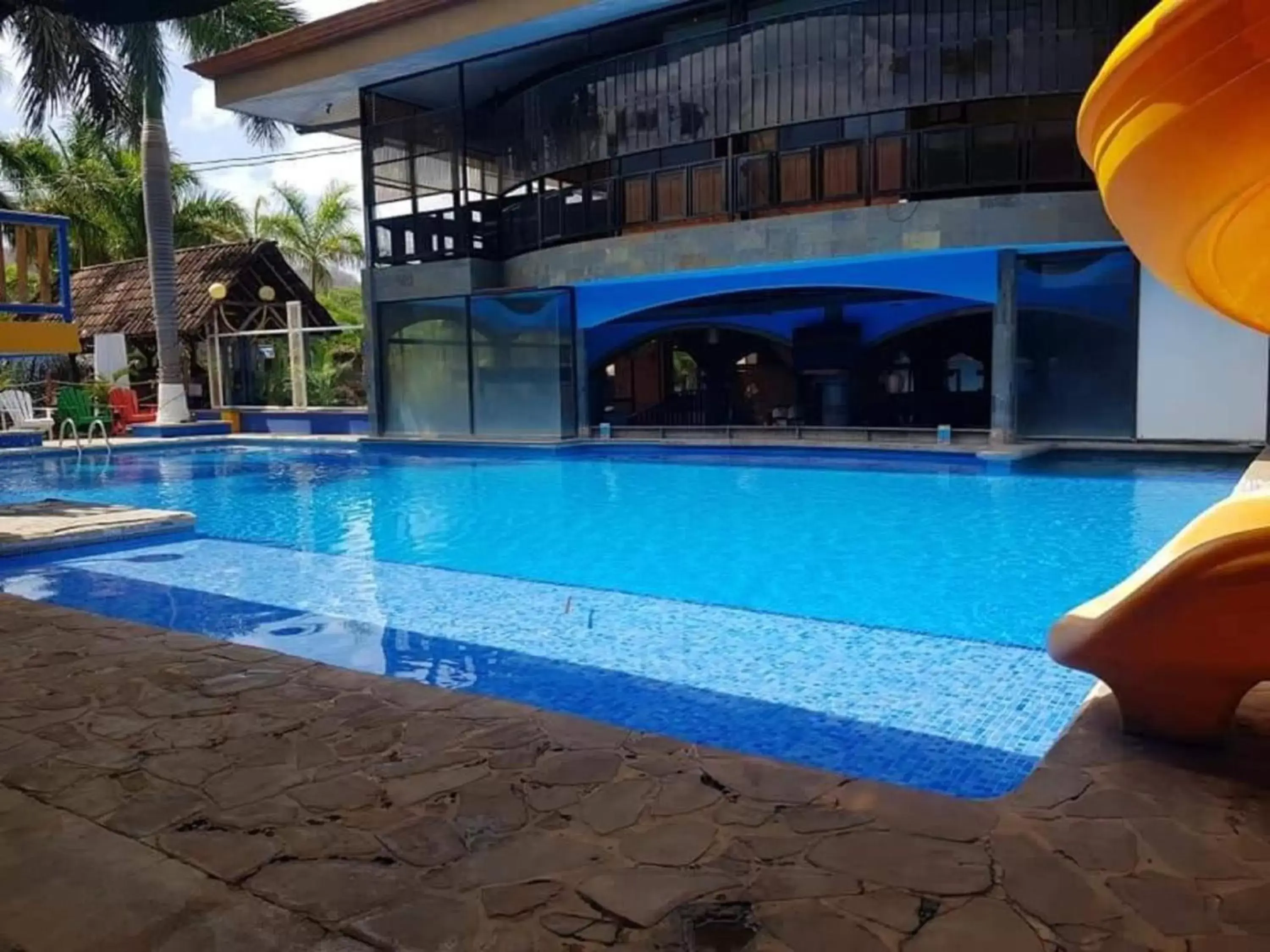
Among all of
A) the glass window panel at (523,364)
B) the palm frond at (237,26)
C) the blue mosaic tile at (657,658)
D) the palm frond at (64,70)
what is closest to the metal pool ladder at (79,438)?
the palm frond at (64,70)

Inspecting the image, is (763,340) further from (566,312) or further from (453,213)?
(453,213)

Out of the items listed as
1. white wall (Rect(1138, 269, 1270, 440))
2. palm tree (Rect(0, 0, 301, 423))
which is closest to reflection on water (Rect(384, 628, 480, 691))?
white wall (Rect(1138, 269, 1270, 440))

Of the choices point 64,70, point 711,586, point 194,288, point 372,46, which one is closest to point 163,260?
point 194,288

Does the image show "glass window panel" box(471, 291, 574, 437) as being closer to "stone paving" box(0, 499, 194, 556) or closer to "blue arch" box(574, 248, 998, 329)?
"blue arch" box(574, 248, 998, 329)

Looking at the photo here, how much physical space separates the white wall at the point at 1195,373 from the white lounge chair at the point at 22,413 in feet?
55.7

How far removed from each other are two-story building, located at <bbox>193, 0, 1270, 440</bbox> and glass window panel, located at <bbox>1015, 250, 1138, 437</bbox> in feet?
0.11

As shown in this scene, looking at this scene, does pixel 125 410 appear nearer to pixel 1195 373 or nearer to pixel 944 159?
pixel 944 159

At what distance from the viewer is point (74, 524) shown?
838 cm

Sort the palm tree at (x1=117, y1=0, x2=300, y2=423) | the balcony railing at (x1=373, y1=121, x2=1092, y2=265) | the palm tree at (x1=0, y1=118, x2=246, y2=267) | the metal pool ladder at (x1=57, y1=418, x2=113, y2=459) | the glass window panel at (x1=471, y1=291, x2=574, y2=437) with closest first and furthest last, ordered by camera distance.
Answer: the balcony railing at (x1=373, y1=121, x2=1092, y2=265) → the metal pool ladder at (x1=57, y1=418, x2=113, y2=459) → the glass window panel at (x1=471, y1=291, x2=574, y2=437) → the palm tree at (x1=117, y1=0, x2=300, y2=423) → the palm tree at (x1=0, y1=118, x2=246, y2=267)

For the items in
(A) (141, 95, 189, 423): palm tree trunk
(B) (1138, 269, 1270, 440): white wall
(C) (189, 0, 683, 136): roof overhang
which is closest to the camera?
(B) (1138, 269, 1270, 440): white wall

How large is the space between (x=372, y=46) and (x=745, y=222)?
698cm

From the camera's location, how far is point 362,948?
6.73ft

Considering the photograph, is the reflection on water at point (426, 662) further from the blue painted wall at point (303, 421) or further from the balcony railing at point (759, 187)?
the blue painted wall at point (303, 421)

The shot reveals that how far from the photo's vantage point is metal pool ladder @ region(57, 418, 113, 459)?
15.8 metres
